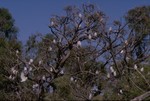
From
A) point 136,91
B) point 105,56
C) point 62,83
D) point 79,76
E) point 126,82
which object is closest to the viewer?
point 136,91

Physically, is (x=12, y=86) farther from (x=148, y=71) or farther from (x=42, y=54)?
(x=148, y=71)

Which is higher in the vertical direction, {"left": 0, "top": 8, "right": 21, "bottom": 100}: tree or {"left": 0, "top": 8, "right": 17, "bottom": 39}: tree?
{"left": 0, "top": 8, "right": 17, "bottom": 39}: tree

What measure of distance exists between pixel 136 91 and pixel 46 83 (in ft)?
12.0

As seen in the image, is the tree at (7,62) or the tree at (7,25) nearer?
the tree at (7,62)

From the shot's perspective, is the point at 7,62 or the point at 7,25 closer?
the point at 7,62

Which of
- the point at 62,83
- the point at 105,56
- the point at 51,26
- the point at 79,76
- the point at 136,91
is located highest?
the point at 51,26

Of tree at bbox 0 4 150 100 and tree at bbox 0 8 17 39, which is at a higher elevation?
tree at bbox 0 8 17 39

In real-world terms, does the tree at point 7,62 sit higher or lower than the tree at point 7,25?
lower

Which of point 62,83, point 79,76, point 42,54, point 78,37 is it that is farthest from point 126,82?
point 42,54

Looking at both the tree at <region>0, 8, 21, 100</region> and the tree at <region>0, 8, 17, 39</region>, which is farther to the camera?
the tree at <region>0, 8, 17, 39</region>

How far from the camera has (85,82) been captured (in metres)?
9.16

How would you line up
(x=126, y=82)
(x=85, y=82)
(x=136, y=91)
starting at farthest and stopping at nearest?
(x=85, y=82) → (x=126, y=82) → (x=136, y=91)

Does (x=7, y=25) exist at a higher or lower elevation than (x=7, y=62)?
higher

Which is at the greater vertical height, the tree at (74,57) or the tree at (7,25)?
the tree at (7,25)
